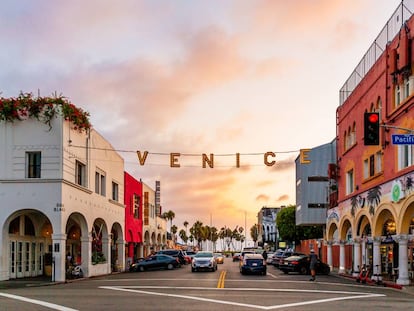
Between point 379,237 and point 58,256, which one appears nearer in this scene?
point 58,256

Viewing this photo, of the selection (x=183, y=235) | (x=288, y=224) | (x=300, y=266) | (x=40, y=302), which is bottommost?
(x=183, y=235)

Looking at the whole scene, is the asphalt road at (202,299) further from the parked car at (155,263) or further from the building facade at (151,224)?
the building facade at (151,224)

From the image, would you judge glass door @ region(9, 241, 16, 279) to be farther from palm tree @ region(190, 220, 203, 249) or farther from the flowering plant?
palm tree @ region(190, 220, 203, 249)

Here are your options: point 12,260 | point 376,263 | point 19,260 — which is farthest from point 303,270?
point 12,260

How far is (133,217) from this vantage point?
6103cm

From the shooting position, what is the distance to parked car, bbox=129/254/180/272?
50.7 meters

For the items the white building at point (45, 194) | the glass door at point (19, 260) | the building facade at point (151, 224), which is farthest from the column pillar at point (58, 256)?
the building facade at point (151, 224)

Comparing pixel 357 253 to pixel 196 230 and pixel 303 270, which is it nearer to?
pixel 303 270

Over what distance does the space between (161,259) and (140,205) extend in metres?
15.5

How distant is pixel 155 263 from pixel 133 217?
396 inches

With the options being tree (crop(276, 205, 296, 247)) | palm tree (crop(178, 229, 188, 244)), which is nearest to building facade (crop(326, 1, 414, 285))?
tree (crop(276, 205, 296, 247))

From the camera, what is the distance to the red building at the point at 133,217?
5750 cm

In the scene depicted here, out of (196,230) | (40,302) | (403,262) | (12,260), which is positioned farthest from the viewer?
(196,230)

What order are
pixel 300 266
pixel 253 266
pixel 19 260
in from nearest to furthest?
1. pixel 19 260
2. pixel 253 266
3. pixel 300 266
